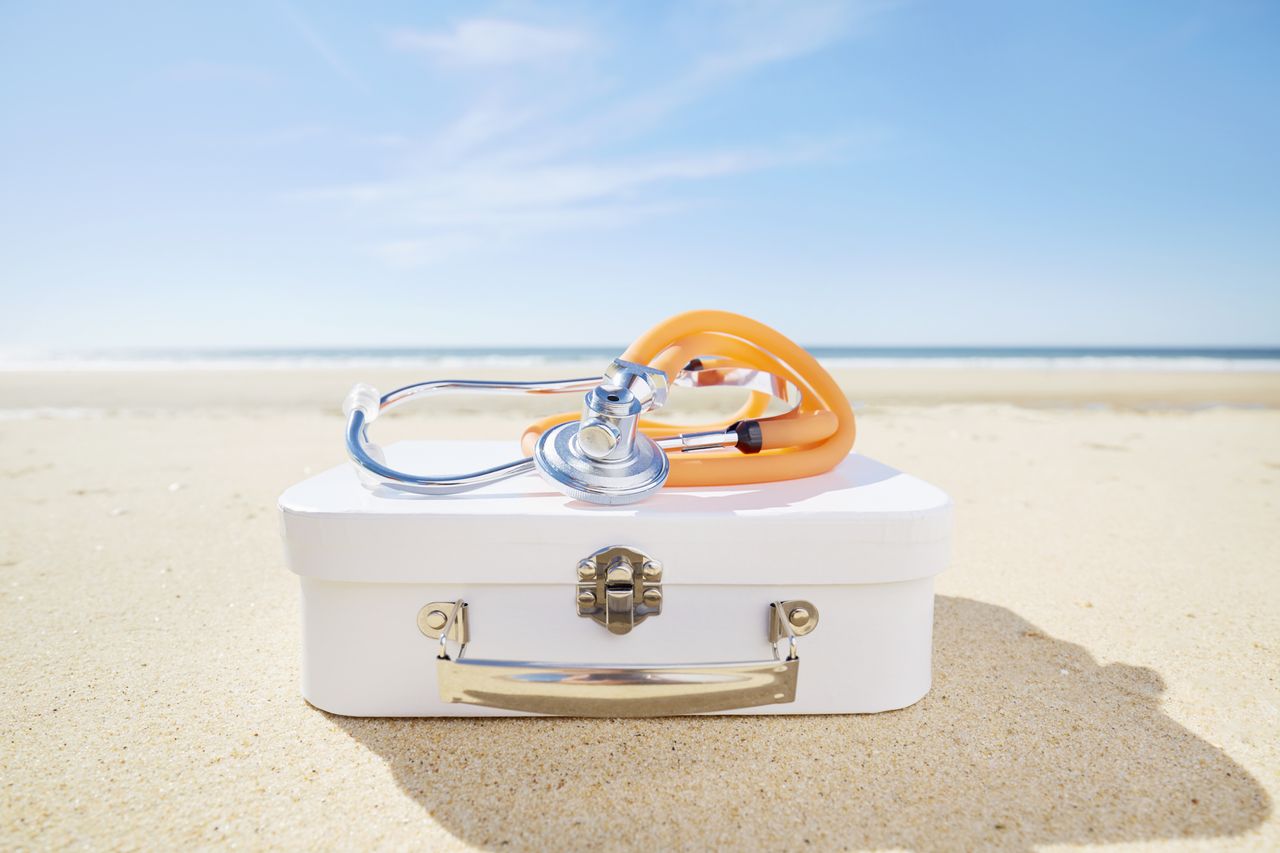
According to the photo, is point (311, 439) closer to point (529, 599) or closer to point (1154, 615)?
point (529, 599)

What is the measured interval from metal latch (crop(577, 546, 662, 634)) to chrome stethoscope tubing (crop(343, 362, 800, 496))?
0.72 ft

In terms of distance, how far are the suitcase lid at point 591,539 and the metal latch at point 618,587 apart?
2cm

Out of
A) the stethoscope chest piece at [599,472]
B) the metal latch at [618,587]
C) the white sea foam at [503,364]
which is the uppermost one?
the stethoscope chest piece at [599,472]

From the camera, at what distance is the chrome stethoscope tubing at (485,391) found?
1.11 meters

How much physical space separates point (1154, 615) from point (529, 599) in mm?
1462

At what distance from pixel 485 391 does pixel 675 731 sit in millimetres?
714

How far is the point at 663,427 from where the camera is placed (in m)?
1.54

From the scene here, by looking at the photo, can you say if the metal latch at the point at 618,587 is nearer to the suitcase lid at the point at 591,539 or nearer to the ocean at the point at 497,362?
the suitcase lid at the point at 591,539

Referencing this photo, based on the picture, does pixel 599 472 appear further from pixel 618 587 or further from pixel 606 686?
pixel 606 686

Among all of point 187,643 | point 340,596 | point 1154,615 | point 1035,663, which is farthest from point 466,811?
point 1154,615

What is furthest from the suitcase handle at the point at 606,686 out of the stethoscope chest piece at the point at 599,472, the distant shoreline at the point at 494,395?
the distant shoreline at the point at 494,395

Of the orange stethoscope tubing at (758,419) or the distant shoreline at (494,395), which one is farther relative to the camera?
the distant shoreline at (494,395)

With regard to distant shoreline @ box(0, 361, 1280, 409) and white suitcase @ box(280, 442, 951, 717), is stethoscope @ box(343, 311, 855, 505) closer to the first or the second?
white suitcase @ box(280, 442, 951, 717)

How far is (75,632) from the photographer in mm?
1488
